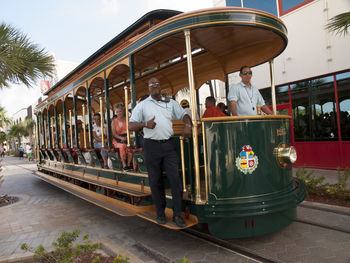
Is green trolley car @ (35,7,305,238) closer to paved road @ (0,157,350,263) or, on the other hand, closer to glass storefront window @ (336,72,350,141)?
paved road @ (0,157,350,263)

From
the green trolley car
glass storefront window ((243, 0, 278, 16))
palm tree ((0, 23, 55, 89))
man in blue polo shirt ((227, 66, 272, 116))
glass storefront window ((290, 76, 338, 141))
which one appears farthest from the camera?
glass storefront window ((243, 0, 278, 16))

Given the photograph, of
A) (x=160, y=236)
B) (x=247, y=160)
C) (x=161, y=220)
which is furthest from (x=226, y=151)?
(x=160, y=236)

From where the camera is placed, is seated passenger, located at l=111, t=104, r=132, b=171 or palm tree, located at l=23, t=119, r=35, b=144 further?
palm tree, located at l=23, t=119, r=35, b=144

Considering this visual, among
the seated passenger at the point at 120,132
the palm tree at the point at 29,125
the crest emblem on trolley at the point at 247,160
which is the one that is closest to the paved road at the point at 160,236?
the crest emblem on trolley at the point at 247,160

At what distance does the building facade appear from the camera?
8.01 metres

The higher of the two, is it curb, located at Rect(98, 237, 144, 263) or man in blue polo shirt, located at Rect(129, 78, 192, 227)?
man in blue polo shirt, located at Rect(129, 78, 192, 227)

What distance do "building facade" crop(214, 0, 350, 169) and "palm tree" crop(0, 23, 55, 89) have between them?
23.9ft

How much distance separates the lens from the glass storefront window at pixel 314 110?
8352 mm

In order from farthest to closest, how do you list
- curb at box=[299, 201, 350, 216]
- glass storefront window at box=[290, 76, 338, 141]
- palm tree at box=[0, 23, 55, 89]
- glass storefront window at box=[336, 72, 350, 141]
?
glass storefront window at box=[290, 76, 338, 141] → glass storefront window at box=[336, 72, 350, 141] → palm tree at box=[0, 23, 55, 89] → curb at box=[299, 201, 350, 216]

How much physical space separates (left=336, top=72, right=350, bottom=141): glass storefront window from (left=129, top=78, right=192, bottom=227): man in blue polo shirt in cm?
637

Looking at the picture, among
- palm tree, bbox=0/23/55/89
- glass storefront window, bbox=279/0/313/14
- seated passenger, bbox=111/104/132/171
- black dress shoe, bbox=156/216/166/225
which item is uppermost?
glass storefront window, bbox=279/0/313/14

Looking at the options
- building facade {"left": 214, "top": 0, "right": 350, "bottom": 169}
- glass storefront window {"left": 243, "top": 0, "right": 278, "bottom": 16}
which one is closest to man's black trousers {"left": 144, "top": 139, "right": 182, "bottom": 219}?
building facade {"left": 214, "top": 0, "right": 350, "bottom": 169}

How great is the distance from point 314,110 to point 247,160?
6.57 m

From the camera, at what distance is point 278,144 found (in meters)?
3.59
